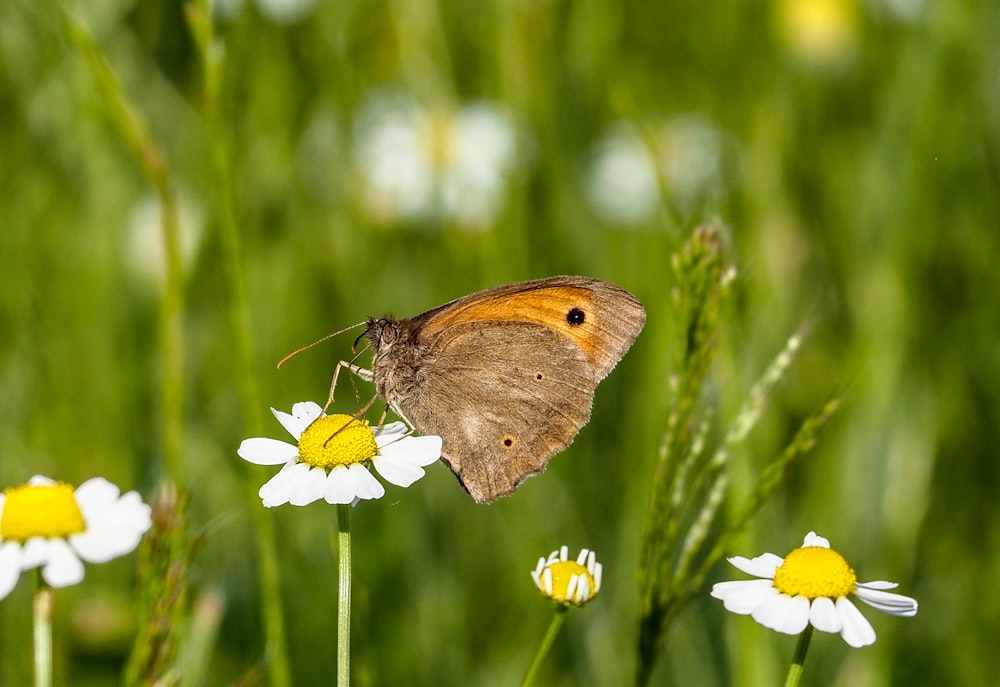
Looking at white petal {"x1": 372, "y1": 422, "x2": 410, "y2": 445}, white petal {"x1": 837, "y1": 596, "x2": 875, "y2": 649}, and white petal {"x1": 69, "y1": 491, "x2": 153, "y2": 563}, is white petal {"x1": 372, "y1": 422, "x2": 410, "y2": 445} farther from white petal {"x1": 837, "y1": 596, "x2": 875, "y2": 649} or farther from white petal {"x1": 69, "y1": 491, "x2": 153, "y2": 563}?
white petal {"x1": 837, "y1": 596, "x2": 875, "y2": 649}

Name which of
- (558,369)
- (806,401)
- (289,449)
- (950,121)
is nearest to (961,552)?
(806,401)

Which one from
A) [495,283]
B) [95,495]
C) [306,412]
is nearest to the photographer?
[95,495]

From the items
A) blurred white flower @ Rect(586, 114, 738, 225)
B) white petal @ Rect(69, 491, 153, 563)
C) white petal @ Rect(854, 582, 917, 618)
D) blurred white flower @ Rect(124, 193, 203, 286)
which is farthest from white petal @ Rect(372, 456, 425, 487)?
blurred white flower @ Rect(586, 114, 738, 225)

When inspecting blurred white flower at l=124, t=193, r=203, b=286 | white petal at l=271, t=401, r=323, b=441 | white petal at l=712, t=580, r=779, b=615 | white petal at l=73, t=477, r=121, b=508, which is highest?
blurred white flower at l=124, t=193, r=203, b=286

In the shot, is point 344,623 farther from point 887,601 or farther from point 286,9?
point 286,9

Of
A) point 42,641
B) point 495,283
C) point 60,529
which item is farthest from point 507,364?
point 42,641

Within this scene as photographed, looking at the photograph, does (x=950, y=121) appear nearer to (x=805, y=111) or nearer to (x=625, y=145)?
(x=805, y=111)
